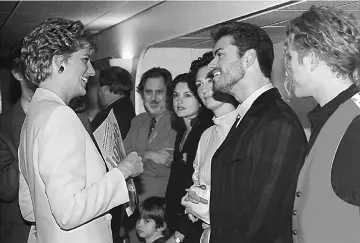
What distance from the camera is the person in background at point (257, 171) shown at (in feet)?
7.49

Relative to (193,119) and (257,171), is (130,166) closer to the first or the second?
(257,171)

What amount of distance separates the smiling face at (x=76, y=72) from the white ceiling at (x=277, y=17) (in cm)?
96

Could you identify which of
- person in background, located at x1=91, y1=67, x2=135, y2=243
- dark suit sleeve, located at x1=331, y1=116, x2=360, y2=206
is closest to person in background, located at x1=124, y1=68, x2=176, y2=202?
person in background, located at x1=91, y1=67, x2=135, y2=243

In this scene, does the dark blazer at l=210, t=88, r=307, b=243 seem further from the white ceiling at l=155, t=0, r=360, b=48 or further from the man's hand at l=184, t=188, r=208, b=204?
the white ceiling at l=155, t=0, r=360, b=48

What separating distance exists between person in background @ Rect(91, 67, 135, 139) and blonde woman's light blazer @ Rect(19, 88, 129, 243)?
2.88 meters

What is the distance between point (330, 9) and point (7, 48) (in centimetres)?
979

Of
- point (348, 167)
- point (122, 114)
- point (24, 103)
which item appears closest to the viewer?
point (348, 167)

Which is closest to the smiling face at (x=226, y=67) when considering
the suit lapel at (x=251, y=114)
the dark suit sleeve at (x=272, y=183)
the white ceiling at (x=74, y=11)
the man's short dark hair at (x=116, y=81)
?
the suit lapel at (x=251, y=114)

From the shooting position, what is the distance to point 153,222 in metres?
4.17

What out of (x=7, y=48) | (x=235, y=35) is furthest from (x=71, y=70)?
(x=7, y=48)

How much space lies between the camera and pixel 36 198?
2.23m

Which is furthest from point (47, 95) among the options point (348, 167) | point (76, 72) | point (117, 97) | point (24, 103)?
point (117, 97)

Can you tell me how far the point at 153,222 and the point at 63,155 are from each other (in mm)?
2144

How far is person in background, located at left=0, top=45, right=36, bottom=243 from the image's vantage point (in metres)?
2.81
